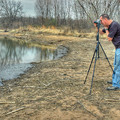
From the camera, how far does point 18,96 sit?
154 inches

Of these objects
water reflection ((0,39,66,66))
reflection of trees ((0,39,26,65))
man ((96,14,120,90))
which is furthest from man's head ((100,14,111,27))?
reflection of trees ((0,39,26,65))

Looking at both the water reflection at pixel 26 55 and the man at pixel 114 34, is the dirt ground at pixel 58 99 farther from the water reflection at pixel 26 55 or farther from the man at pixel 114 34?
the water reflection at pixel 26 55

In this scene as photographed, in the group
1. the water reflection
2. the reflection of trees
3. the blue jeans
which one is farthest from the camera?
the water reflection

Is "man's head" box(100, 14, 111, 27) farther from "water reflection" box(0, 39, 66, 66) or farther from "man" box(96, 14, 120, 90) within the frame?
"water reflection" box(0, 39, 66, 66)

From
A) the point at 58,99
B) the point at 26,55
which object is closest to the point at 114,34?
the point at 58,99

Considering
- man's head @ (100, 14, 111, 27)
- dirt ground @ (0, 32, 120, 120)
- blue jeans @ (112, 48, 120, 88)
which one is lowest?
dirt ground @ (0, 32, 120, 120)

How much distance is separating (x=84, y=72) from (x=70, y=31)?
16.3m

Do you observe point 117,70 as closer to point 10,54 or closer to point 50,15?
point 10,54

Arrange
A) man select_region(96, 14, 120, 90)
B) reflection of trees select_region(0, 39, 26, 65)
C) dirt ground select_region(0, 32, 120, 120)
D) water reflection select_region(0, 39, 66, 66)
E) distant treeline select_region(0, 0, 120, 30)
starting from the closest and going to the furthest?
1. dirt ground select_region(0, 32, 120, 120)
2. man select_region(96, 14, 120, 90)
3. reflection of trees select_region(0, 39, 26, 65)
4. water reflection select_region(0, 39, 66, 66)
5. distant treeline select_region(0, 0, 120, 30)

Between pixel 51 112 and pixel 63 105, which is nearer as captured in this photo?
pixel 51 112

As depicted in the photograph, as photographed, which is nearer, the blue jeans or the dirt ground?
the dirt ground

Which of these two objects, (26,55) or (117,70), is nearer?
(117,70)

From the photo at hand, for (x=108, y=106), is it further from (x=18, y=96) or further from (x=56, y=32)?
(x=56, y=32)

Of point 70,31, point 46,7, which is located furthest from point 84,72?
point 46,7
